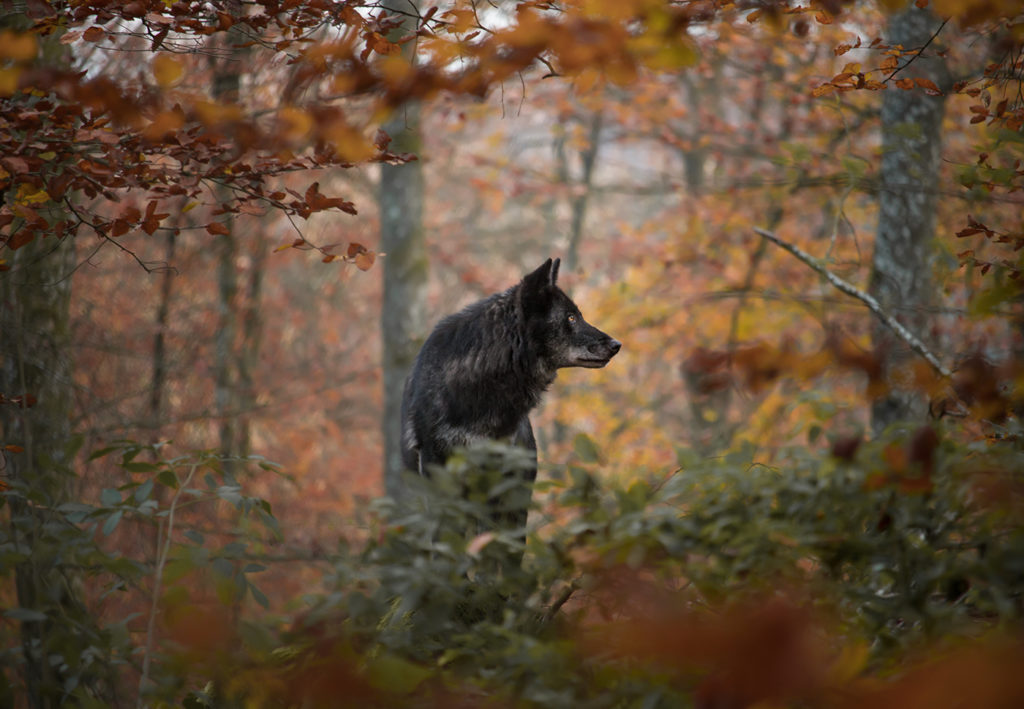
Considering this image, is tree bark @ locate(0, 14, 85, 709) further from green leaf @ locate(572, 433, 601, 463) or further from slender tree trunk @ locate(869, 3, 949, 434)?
slender tree trunk @ locate(869, 3, 949, 434)

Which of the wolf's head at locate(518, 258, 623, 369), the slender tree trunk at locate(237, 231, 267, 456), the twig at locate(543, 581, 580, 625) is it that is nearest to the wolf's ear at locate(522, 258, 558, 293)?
the wolf's head at locate(518, 258, 623, 369)

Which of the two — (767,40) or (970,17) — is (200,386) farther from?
(970,17)

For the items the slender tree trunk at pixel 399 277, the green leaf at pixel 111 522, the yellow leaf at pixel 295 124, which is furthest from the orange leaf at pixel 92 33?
the slender tree trunk at pixel 399 277

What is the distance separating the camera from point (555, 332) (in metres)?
6.21

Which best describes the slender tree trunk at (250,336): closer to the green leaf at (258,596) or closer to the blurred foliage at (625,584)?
the green leaf at (258,596)

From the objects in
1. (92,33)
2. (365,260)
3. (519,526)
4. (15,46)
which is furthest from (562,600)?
(92,33)

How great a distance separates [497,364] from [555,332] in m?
0.53

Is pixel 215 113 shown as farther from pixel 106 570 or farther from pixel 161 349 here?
pixel 161 349

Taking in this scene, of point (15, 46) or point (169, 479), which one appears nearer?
point (15, 46)

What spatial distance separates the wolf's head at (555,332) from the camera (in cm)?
615

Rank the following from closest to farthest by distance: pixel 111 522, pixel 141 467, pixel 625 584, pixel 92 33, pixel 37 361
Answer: pixel 625 584, pixel 111 522, pixel 141 467, pixel 92 33, pixel 37 361

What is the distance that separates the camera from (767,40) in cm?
1283

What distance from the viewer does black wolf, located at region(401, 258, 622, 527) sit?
19.7 feet

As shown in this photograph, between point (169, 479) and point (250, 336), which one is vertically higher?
point (169, 479)
